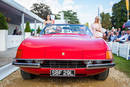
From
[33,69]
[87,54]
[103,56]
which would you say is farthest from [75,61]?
[33,69]

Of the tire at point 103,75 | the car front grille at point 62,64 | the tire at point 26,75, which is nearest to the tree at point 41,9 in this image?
the tire at point 26,75

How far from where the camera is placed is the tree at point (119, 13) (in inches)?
1953

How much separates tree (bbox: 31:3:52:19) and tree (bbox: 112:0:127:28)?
77.8 ft

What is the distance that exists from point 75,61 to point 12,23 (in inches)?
823

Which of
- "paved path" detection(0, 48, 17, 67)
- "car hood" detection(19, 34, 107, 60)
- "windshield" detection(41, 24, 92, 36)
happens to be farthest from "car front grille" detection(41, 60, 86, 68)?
"paved path" detection(0, 48, 17, 67)

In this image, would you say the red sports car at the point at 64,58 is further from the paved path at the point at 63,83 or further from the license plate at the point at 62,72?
the paved path at the point at 63,83

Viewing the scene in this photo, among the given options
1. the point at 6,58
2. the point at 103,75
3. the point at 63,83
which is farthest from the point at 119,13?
the point at 63,83

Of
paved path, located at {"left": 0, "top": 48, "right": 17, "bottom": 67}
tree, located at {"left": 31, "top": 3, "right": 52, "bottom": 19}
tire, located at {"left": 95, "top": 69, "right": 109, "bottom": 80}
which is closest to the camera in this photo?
tire, located at {"left": 95, "top": 69, "right": 109, "bottom": 80}

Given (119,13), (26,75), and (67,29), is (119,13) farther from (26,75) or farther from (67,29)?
(26,75)

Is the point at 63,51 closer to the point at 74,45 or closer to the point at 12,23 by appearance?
the point at 74,45

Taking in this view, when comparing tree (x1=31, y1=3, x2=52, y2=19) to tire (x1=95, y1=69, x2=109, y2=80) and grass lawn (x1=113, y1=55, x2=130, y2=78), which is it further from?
tire (x1=95, y1=69, x2=109, y2=80)

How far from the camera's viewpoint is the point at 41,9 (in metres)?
57.2

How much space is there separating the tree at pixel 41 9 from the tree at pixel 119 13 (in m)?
23.7

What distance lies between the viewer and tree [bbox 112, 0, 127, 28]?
49594 mm
